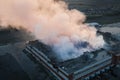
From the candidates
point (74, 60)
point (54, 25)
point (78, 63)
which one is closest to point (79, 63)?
point (78, 63)

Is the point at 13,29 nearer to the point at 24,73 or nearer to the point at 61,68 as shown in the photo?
the point at 24,73

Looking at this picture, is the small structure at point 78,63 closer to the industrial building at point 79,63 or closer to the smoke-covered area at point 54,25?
the industrial building at point 79,63

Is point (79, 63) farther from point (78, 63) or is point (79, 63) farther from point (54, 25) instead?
point (54, 25)

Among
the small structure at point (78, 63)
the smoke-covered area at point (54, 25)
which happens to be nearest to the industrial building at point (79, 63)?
Answer: the small structure at point (78, 63)

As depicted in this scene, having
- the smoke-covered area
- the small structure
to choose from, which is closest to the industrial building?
the small structure

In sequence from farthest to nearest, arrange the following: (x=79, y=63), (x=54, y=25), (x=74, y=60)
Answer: (x=54, y=25) < (x=74, y=60) < (x=79, y=63)
